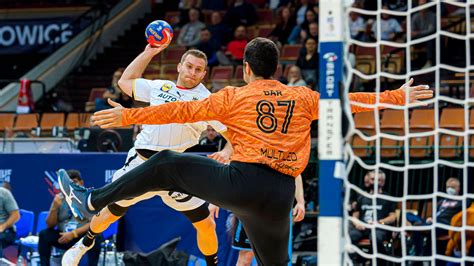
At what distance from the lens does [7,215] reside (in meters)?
11.4

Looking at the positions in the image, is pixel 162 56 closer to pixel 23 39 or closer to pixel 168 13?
pixel 168 13

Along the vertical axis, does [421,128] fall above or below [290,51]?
below

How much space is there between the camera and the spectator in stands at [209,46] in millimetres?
18078

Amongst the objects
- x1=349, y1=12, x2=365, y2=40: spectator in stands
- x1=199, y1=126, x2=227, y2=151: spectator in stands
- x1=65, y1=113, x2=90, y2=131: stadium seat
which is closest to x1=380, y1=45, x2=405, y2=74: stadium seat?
x1=349, y1=12, x2=365, y2=40: spectator in stands

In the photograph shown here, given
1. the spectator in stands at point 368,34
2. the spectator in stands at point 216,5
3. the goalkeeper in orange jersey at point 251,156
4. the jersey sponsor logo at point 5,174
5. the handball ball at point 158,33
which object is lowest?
the jersey sponsor logo at point 5,174

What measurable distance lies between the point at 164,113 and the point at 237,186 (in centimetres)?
68

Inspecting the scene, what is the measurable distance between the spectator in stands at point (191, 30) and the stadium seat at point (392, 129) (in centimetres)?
563

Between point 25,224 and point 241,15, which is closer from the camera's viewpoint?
point 25,224

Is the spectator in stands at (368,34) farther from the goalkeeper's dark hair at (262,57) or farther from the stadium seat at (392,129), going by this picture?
the goalkeeper's dark hair at (262,57)

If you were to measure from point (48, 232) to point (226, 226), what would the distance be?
217cm

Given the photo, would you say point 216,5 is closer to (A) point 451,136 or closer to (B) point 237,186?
(A) point 451,136

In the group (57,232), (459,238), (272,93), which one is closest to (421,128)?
(459,238)

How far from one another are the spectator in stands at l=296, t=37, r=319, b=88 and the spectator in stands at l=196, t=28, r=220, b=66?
253cm

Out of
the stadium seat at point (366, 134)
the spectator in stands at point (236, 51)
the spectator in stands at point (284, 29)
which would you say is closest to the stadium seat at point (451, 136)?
the stadium seat at point (366, 134)
